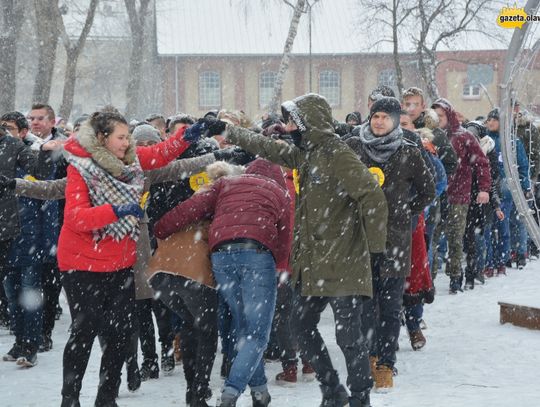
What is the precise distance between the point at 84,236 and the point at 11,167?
2361 mm

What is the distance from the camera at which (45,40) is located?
2156 cm

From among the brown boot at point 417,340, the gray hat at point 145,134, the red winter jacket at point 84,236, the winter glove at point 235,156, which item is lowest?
the brown boot at point 417,340

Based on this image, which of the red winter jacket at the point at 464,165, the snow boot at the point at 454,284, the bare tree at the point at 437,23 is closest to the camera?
the red winter jacket at the point at 464,165

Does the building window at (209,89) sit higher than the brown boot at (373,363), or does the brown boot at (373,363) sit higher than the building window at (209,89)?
the building window at (209,89)

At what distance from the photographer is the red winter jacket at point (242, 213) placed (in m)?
5.57

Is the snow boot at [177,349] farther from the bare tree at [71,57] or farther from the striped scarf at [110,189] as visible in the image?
the bare tree at [71,57]

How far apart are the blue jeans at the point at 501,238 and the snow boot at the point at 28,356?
6677mm

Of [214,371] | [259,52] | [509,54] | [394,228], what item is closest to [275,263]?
[394,228]

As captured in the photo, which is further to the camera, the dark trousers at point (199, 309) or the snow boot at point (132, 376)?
the snow boot at point (132, 376)

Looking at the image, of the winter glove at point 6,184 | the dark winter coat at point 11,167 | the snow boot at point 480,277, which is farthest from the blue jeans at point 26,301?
the snow boot at point 480,277

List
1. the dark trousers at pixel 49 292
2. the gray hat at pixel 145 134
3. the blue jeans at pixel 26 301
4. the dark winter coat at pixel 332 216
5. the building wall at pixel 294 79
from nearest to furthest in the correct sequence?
the dark winter coat at pixel 332 216 → the gray hat at pixel 145 134 → the blue jeans at pixel 26 301 → the dark trousers at pixel 49 292 → the building wall at pixel 294 79

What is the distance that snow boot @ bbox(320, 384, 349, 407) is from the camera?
18.4 ft

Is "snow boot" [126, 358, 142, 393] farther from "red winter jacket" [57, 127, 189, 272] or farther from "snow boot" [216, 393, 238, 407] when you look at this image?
"snow boot" [216, 393, 238, 407]

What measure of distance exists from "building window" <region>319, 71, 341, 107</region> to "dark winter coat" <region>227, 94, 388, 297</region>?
155 feet
